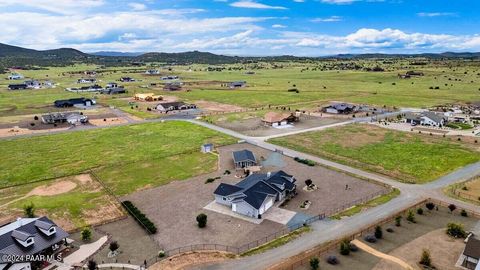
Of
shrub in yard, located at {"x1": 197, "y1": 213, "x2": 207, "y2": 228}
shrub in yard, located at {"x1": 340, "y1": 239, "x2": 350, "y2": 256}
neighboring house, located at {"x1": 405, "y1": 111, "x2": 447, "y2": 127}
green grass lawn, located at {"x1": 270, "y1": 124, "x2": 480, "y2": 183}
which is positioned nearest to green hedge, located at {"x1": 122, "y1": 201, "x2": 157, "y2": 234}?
shrub in yard, located at {"x1": 197, "y1": 213, "x2": 207, "y2": 228}

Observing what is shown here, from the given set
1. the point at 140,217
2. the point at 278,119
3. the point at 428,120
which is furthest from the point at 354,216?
the point at 428,120

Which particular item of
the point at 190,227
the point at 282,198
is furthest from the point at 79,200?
the point at 282,198

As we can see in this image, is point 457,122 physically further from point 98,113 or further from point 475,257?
point 98,113

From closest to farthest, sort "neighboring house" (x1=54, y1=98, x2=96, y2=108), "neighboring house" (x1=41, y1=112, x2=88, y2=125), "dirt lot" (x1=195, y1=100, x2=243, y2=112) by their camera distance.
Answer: "neighboring house" (x1=41, y1=112, x2=88, y2=125) < "dirt lot" (x1=195, y1=100, x2=243, y2=112) < "neighboring house" (x1=54, y1=98, x2=96, y2=108)

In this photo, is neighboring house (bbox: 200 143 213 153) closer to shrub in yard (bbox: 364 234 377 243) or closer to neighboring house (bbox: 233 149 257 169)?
neighboring house (bbox: 233 149 257 169)

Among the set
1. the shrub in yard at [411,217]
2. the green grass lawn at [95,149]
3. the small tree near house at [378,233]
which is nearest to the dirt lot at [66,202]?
the green grass lawn at [95,149]
